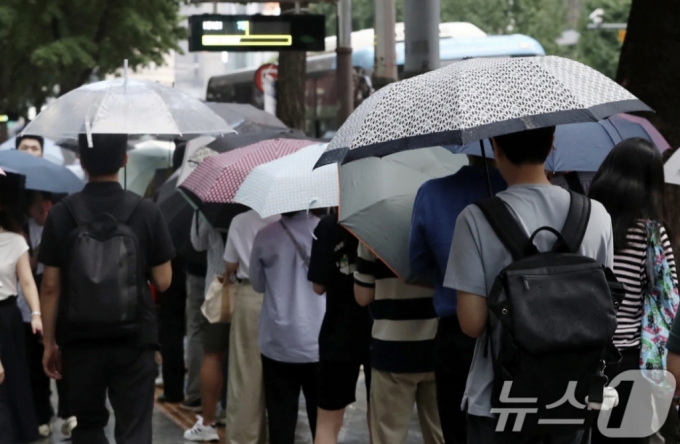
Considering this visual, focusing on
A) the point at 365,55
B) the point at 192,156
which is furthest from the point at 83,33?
the point at 192,156

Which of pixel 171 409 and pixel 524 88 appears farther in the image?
pixel 171 409

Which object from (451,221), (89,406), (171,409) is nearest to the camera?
(451,221)

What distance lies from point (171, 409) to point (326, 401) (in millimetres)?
3540

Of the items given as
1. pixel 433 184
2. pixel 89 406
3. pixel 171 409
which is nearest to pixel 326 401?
pixel 89 406

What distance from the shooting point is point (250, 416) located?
7.09 metres

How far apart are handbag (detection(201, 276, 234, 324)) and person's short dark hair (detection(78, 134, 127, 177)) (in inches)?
66.9

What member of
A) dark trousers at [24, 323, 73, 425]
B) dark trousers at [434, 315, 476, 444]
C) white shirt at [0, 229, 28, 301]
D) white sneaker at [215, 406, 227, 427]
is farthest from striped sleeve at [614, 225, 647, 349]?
dark trousers at [24, 323, 73, 425]

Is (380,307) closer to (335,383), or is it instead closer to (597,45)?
(335,383)

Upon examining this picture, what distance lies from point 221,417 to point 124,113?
10.3ft

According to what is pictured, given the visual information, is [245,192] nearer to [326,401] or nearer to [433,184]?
[326,401]

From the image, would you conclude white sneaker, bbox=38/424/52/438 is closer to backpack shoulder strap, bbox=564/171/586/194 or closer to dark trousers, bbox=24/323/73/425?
dark trousers, bbox=24/323/73/425

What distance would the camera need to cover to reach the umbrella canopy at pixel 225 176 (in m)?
6.77

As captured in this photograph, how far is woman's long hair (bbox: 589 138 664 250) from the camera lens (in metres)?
4.69

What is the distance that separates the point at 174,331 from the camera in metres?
9.35
